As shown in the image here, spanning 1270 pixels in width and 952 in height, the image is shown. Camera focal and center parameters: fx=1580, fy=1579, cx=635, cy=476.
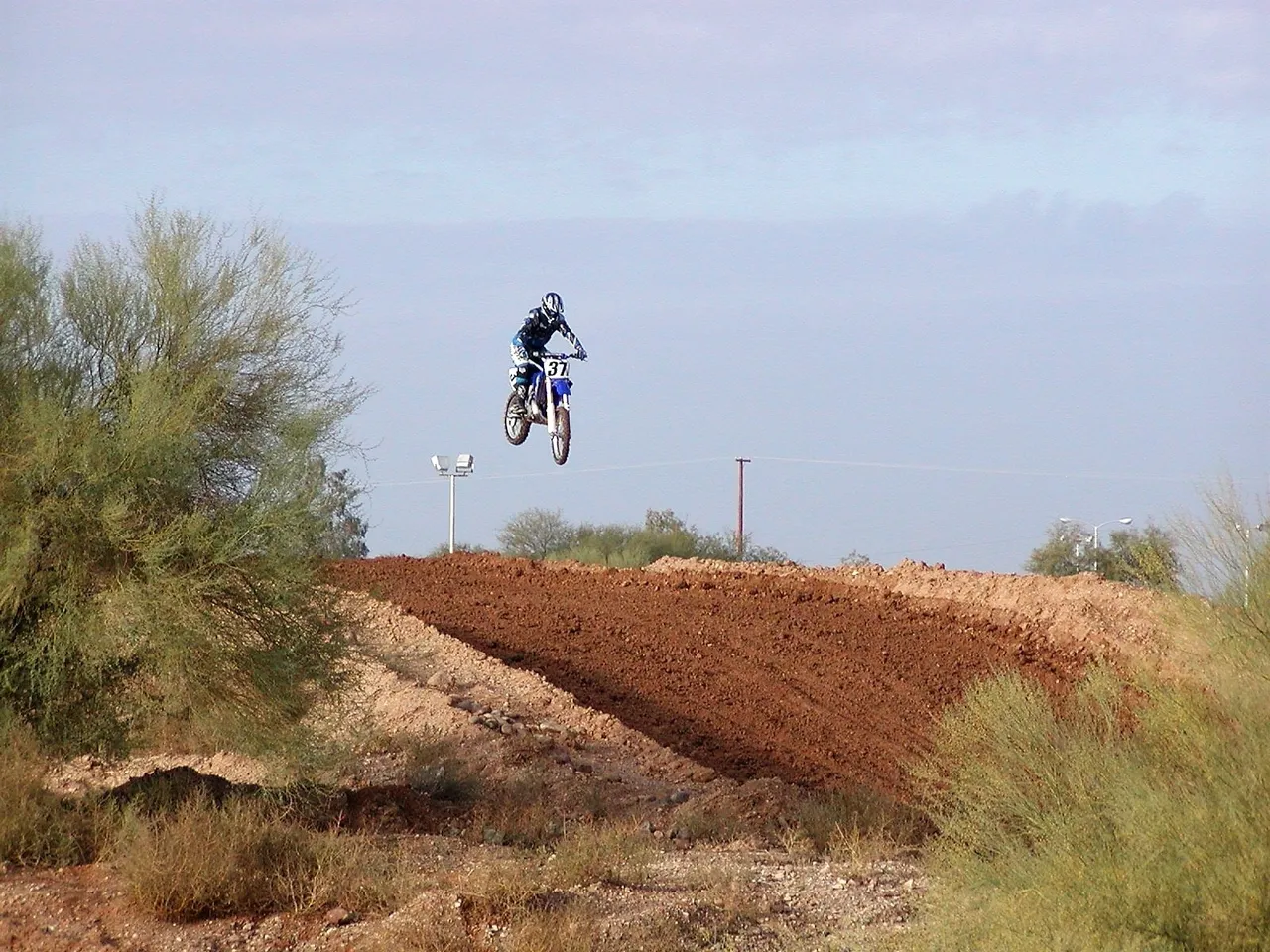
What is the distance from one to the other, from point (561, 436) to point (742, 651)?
533 cm

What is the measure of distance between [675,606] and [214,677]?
12.3m

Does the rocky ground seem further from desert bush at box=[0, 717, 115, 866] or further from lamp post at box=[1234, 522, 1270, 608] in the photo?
lamp post at box=[1234, 522, 1270, 608]

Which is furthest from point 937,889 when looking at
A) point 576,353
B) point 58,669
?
point 576,353

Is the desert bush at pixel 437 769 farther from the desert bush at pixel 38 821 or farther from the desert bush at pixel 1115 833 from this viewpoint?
the desert bush at pixel 1115 833

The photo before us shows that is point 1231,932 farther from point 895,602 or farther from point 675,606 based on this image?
point 895,602

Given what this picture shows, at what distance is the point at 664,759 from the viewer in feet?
61.1

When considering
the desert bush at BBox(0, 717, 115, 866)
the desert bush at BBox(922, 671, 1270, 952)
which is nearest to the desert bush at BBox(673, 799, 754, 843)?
the desert bush at BBox(922, 671, 1270, 952)

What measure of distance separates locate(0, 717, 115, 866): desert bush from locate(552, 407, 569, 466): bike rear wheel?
781 centimetres

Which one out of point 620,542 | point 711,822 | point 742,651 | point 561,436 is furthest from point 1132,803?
point 620,542

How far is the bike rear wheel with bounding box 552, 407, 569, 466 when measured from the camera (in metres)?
19.5

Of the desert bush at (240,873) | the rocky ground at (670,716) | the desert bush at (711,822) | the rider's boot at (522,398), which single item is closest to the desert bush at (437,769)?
the rocky ground at (670,716)

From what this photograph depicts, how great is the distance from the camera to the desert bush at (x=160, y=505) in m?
13.2

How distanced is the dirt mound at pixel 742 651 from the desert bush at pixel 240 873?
4.86 m

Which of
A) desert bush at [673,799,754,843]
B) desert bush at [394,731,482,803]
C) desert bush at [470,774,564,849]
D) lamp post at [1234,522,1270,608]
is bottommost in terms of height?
desert bush at [673,799,754,843]
